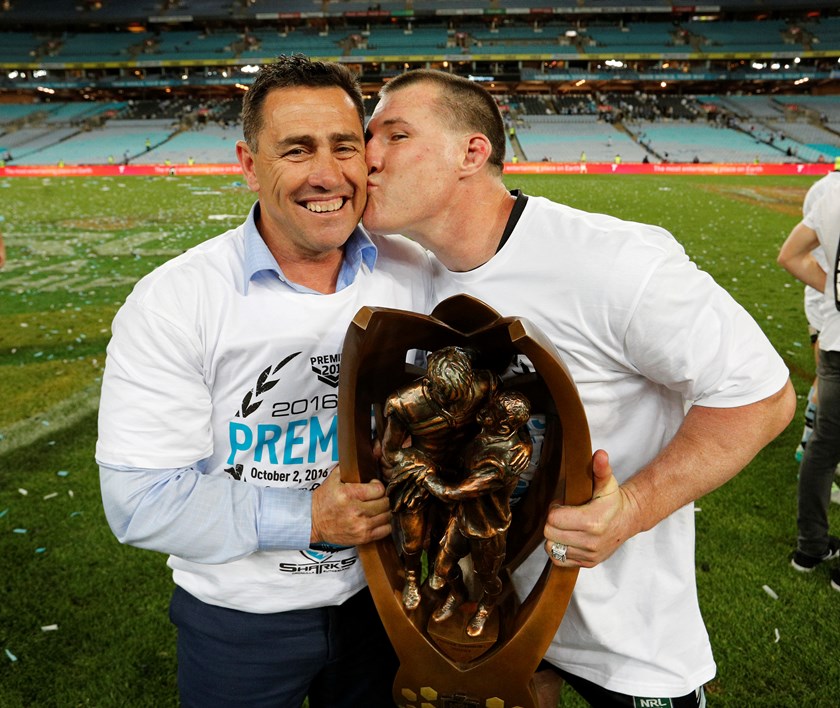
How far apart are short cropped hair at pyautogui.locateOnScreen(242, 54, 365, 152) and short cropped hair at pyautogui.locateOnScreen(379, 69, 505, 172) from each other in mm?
198

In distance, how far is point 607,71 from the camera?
46.0m

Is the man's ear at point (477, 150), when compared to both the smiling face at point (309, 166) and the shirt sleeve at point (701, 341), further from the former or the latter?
the shirt sleeve at point (701, 341)

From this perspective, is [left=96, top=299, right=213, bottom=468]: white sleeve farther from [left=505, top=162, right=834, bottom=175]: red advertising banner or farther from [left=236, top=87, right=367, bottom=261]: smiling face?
[left=505, top=162, right=834, bottom=175]: red advertising banner

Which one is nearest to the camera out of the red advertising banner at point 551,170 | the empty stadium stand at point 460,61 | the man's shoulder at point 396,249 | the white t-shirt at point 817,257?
the man's shoulder at point 396,249

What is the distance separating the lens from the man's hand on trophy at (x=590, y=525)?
4.30 feet

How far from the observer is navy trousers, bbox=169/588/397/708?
1.76 m

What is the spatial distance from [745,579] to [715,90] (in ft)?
181

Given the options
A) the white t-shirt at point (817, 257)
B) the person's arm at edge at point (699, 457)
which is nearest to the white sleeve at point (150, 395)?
the person's arm at edge at point (699, 457)

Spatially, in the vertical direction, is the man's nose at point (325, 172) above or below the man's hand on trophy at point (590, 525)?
above

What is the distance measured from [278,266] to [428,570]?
2.81ft

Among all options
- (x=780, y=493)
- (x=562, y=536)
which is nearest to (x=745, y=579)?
(x=780, y=493)

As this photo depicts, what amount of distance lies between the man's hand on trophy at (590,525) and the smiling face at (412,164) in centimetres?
84

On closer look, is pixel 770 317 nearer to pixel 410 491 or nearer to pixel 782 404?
pixel 782 404

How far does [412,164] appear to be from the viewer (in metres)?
1.76
